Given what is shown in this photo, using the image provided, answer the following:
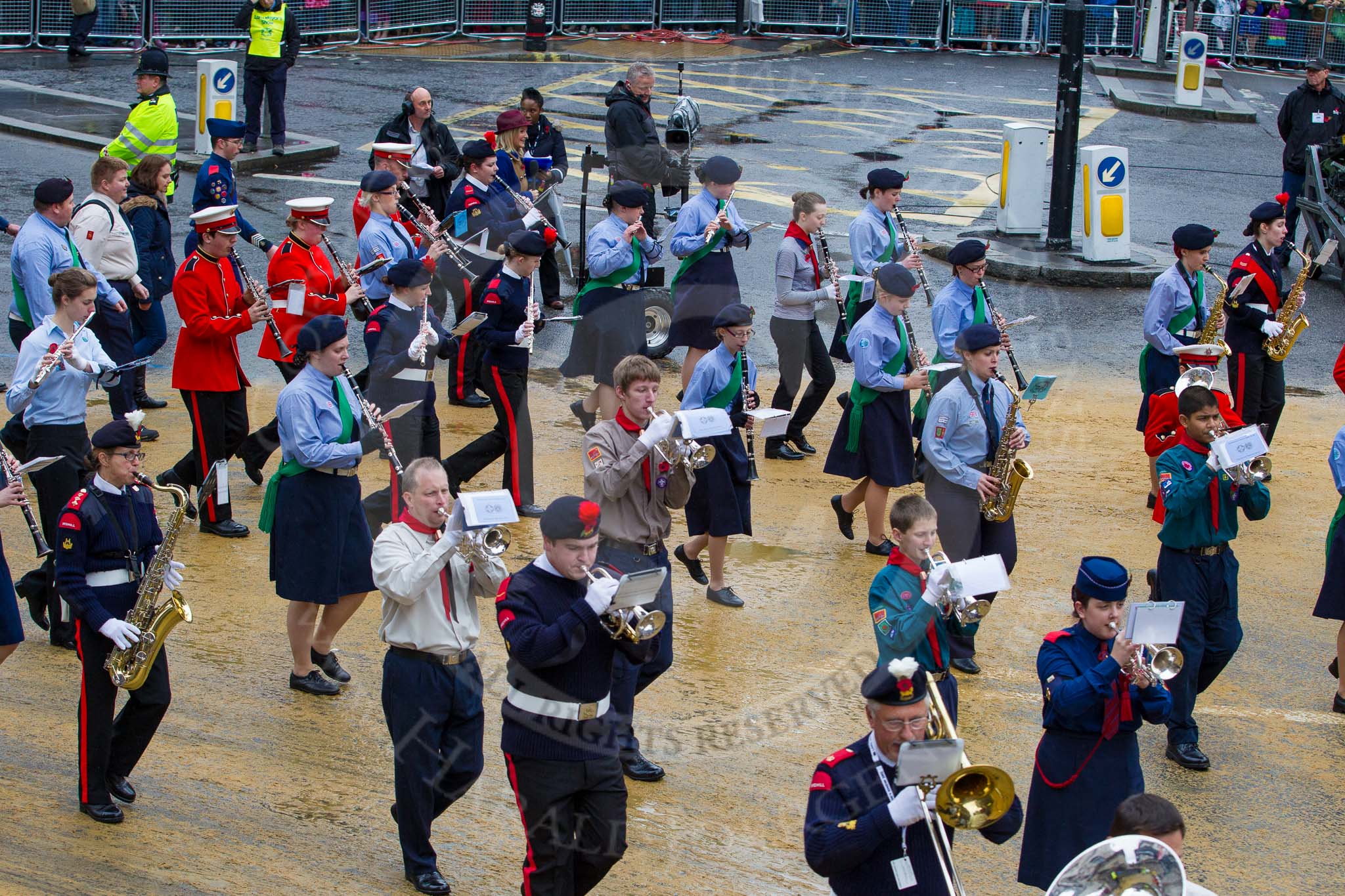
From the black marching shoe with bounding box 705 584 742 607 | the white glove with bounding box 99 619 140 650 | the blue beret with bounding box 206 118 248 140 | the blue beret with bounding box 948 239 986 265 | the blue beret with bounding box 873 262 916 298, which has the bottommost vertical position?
the black marching shoe with bounding box 705 584 742 607

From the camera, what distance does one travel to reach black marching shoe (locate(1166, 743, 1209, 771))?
7426 millimetres

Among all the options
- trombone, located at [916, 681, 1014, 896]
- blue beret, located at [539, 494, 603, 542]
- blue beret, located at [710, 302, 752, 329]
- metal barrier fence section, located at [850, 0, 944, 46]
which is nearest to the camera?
trombone, located at [916, 681, 1014, 896]

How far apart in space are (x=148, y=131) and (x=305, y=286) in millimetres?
4873

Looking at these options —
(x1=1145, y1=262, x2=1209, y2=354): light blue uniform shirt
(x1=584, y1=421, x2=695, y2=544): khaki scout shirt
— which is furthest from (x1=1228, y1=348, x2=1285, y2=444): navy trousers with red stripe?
(x1=584, y1=421, x2=695, y2=544): khaki scout shirt

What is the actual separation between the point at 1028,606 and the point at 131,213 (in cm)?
662

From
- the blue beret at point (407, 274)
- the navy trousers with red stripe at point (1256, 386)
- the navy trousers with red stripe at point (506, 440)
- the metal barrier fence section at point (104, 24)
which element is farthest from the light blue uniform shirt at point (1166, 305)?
the metal barrier fence section at point (104, 24)

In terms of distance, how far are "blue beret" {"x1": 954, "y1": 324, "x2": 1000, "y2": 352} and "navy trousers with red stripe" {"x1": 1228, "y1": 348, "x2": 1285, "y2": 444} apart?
3250mm

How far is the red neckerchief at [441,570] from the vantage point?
6.26 meters

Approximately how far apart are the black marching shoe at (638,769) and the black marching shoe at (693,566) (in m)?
2.10

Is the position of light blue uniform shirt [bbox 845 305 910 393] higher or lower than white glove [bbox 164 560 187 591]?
higher

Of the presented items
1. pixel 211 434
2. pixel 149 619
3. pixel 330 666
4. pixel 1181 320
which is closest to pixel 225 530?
pixel 211 434

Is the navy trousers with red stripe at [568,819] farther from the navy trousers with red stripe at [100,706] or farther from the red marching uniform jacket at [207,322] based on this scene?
the red marching uniform jacket at [207,322]

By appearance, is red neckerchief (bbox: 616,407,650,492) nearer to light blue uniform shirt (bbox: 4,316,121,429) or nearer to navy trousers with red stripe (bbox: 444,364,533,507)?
navy trousers with red stripe (bbox: 444,364,533,507)

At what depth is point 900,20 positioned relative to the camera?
97.6 feet
